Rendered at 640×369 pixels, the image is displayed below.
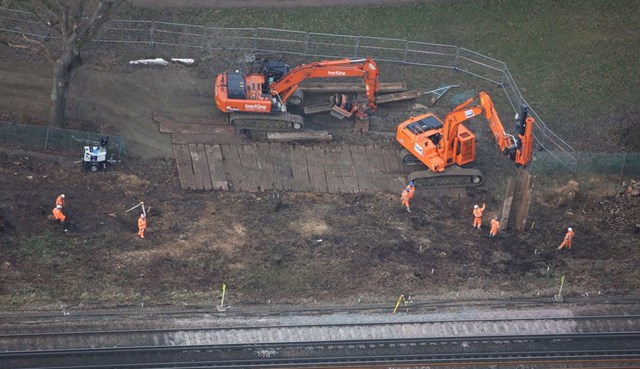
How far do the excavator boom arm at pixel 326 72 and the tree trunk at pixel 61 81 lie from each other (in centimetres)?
826

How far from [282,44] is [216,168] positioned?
9.57 meters

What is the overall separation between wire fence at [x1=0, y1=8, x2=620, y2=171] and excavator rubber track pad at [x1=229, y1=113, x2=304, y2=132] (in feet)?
17.6

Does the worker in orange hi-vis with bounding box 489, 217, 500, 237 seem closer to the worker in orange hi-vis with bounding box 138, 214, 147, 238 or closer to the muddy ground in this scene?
the muddy ground

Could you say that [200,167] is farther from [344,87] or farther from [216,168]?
[344,87]

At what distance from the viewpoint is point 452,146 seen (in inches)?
1673

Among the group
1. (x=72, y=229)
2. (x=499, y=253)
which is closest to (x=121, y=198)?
(x=72, y=229)

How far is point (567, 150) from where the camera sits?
149ft

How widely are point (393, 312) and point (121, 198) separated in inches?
447

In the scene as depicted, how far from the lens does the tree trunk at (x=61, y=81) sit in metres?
41.2

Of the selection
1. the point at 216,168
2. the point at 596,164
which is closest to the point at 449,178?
the point at 596,164

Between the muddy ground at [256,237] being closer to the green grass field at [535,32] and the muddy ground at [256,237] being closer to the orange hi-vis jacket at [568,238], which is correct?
the orange hi-vis jacket at [568,238]

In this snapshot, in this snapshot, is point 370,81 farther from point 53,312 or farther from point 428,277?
point 53,312

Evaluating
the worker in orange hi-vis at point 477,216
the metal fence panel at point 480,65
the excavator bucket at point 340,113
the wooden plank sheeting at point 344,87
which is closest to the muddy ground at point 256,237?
the worker in orange hi-vis at point 477,216

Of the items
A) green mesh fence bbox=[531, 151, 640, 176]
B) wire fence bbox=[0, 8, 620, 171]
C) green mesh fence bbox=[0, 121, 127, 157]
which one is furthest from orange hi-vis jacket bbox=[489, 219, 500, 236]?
green mesh fence bbox=[0, 121, 127, 157]
